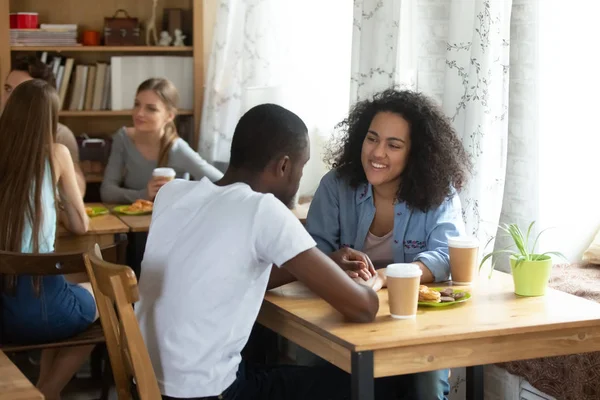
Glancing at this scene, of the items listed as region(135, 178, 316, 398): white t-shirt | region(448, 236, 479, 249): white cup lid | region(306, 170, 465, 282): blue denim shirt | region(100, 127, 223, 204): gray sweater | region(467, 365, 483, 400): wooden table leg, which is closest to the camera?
region(135, 178, 316, 398): white t-shirt

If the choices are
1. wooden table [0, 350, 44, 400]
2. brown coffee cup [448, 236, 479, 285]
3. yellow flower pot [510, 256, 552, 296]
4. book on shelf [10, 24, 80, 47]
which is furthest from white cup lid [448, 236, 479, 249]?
book on shelf [10, 24, 80, 47]

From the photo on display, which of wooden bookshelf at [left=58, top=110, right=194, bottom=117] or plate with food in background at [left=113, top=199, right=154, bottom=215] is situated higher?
wooden bookshelf at [left=58, top=110, right=194, bottom=117]

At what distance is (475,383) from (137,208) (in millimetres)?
1738

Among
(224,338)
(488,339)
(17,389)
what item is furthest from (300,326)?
(17,389)

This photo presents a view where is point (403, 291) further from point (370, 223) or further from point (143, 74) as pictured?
point (143, 74)

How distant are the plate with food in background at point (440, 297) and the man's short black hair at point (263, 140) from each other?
46 cm

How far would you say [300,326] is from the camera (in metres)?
2.24

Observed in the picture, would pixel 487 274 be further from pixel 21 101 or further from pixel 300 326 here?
pixel 21 101

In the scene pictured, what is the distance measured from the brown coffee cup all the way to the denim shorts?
125 cm

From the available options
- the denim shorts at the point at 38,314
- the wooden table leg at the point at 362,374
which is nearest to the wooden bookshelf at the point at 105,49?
the denim shorts at the point at 38,314

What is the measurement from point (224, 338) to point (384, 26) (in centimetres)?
166

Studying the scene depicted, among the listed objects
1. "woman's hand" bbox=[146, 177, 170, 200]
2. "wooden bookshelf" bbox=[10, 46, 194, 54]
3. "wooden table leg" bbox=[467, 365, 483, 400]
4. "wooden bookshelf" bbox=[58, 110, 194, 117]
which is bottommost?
"wooden table leg" bbox=[467, 365, 483, 400]

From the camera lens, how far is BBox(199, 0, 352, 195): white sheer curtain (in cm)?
455

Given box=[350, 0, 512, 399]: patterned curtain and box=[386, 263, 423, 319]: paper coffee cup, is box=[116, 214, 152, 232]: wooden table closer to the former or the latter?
box=[350, 0, 512, 399]: patterned curtain
